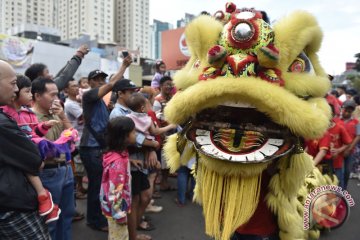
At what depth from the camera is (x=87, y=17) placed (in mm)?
78375

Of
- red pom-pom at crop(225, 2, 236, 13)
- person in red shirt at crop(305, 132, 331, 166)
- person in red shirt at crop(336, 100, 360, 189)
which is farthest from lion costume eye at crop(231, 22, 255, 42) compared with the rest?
person in red shirt at crop(336, 100, 360, 189)

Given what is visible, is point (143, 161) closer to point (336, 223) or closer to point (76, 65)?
point (76, 65)

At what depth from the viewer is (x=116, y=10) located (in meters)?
85.4

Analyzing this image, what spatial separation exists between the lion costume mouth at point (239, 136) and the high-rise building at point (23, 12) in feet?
250

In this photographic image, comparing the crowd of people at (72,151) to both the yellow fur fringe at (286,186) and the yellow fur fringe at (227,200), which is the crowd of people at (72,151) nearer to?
the yellow fur fringe at (286,186)

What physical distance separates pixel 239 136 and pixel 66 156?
1445 mm

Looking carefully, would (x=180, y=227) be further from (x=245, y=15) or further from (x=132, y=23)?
(x=132, y=23)

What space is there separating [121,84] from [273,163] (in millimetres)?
2038

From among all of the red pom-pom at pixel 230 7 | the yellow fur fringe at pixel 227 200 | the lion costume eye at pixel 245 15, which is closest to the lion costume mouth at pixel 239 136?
the yellow fur fringe at pixel 227 200

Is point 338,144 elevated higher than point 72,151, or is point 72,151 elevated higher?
point 72,151

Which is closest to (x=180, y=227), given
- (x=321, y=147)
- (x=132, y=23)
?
(x=321, y=147)

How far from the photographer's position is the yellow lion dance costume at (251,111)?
166cm

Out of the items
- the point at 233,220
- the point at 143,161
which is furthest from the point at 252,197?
the point at 143,161

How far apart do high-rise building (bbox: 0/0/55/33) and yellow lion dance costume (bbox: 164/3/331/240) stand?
76090 millimetres
